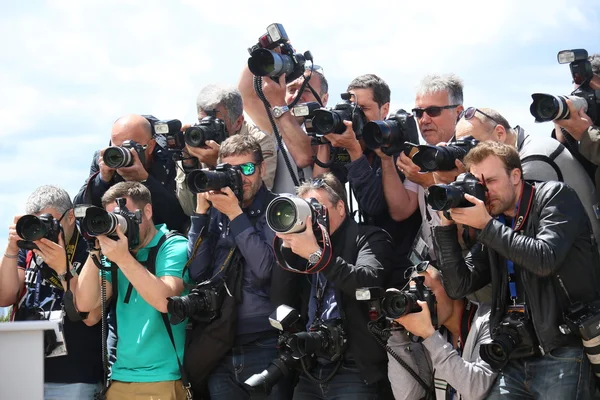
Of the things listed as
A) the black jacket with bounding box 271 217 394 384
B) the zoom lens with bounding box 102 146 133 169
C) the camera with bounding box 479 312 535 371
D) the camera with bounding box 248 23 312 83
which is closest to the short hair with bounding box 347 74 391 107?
the camera with bounding box 248 23 312 83

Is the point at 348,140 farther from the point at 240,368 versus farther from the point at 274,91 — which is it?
the point at 240,368

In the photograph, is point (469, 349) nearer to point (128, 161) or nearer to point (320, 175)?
point (320, 175)

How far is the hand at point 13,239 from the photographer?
5.27 metres

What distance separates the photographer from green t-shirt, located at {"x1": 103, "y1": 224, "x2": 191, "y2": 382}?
5.07 metres

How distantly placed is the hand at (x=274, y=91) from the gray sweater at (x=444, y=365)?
173cm

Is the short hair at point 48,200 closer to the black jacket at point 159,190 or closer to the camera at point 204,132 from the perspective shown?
the black jacket at point 159,190

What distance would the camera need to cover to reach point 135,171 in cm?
564

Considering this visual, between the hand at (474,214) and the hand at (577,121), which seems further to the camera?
the hand at (577,121)

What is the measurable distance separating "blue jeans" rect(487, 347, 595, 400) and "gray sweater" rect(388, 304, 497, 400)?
123mm

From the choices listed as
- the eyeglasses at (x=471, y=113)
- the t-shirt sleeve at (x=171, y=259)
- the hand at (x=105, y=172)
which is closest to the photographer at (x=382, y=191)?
the eyeglasses at (x=471, y=113)

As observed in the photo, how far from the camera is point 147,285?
496 centimetres

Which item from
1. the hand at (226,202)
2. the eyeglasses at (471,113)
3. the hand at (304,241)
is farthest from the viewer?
the hand at (226,202)

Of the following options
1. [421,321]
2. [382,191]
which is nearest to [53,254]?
[382,191]

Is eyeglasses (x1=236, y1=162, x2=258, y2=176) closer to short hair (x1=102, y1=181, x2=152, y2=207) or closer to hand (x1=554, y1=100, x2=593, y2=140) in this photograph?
short hair (x1=102, y1=181, x2=152, y2=207)
